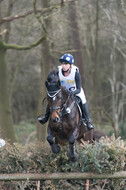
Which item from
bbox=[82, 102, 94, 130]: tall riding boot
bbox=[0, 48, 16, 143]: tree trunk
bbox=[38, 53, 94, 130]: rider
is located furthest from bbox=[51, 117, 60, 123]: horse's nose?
bbox=[0, 48, 16, 143]: tree trunk

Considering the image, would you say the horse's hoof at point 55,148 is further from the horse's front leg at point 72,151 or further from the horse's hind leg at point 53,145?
the horse's front leg at point 72,151

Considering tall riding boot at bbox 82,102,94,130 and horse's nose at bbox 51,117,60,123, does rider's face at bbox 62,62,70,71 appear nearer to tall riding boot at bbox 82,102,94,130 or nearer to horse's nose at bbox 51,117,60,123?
tall riding boot at bbox 82,102,94,130

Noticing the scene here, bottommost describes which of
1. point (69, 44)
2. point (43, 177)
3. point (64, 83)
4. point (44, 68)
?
point (43, 177)

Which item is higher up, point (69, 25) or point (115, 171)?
point (69, 25)

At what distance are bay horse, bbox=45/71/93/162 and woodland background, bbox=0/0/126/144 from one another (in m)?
3.19

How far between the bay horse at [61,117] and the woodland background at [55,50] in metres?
3.19

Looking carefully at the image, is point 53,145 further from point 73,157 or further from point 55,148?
point 73,157

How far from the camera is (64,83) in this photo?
6.07m

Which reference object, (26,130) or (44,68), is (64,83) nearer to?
(44,68)

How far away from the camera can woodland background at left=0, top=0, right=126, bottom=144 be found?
1038 centimetres

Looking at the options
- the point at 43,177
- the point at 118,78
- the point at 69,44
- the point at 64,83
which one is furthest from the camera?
the point at 118,78

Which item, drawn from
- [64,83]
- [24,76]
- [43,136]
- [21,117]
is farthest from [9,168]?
[21,117]

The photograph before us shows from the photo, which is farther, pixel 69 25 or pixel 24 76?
pixel 24 76

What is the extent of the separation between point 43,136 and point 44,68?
2.20 metres
